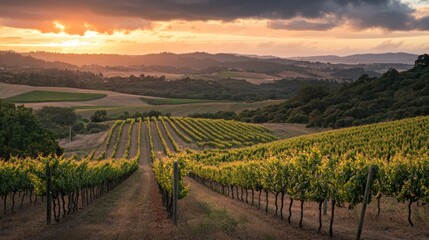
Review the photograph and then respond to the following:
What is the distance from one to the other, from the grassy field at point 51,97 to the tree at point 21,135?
10150cm

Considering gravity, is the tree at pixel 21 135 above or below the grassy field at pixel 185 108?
above

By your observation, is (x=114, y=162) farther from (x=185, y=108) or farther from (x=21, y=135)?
(x=185, y=108)

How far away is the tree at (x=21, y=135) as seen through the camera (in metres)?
47.6

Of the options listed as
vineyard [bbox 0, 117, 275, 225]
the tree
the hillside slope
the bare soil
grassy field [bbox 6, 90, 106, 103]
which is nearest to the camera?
vineyard [bbox 0, 117, 275, 225]

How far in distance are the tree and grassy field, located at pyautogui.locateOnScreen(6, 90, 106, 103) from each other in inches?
3996

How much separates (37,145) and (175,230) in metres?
39.0

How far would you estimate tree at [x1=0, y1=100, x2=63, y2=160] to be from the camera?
1873 inches

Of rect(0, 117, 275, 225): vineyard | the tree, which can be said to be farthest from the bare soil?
the tree

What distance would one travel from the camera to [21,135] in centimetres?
4919

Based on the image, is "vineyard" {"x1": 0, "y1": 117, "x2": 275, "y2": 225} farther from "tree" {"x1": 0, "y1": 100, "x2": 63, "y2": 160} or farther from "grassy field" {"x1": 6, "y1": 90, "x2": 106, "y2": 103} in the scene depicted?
"grassy field" {"x1": 6, "y1": 90, "x2": 106, "y2": 103}

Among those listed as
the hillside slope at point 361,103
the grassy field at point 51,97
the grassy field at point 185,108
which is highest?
the hillside slope at point 361,103

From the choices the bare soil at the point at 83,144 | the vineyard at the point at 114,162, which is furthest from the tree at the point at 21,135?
the bare soil at the point at 83,144

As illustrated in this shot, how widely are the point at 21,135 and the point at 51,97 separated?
117559mm

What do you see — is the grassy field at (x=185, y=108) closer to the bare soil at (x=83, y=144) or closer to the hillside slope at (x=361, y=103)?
the hillside slope at (x=361, y=103)
